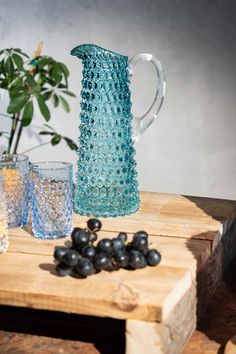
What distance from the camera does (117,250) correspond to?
121cm

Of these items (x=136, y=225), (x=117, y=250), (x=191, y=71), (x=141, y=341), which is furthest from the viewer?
(x=191, y=71)

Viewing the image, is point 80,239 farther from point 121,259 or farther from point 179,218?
point 179,218

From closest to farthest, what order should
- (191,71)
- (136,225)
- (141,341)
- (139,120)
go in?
(141,341) < (136,225) < (139,120) < (191,71)

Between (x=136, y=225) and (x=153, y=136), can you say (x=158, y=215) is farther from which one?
(x=153, y=136)

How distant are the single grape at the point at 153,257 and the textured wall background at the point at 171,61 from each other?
4.98ft

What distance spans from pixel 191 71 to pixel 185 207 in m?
1.14

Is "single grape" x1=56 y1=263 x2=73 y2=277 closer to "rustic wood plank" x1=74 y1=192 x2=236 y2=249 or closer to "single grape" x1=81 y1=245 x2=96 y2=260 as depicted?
"single grape" x1=81 y1=245 x2=96 y2=260

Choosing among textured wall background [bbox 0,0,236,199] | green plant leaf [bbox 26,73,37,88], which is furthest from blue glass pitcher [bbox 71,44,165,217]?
textured wall background [bbox 0,0,236,199]

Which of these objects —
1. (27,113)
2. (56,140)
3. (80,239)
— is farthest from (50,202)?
(56,140)

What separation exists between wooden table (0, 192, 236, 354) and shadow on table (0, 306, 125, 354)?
13 centimetres

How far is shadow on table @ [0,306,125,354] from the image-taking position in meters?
1.25

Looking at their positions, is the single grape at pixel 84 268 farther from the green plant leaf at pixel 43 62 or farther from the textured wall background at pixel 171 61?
the textured wall background at pixel 171 61

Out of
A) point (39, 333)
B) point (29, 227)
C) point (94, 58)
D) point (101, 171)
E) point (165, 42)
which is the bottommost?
point (39, 333)

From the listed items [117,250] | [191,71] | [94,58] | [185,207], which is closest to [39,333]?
[117,250]
